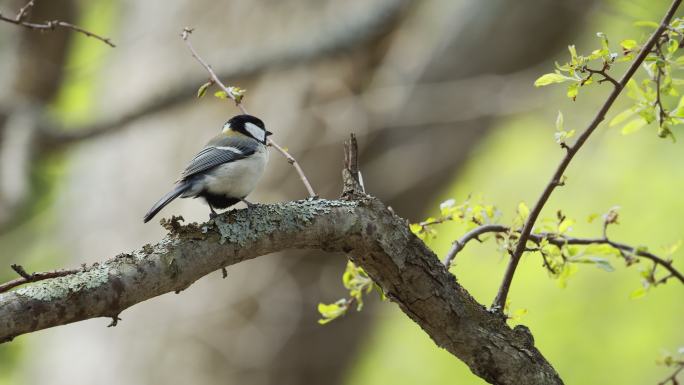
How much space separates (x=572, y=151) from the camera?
155 cm

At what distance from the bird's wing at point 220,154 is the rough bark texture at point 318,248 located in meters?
0.57

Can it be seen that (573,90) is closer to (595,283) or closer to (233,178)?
(233,178)

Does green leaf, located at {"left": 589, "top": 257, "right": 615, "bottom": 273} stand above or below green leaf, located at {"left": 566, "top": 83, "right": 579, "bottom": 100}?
below

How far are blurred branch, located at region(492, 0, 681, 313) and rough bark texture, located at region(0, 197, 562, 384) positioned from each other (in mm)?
102

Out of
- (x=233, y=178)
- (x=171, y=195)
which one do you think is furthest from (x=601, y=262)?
(x=171, y=195)

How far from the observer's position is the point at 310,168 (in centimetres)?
435

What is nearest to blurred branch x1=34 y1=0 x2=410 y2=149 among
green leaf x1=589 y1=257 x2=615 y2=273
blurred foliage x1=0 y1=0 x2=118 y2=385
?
blurred foliage x1=0 y1=0 x2=118 y2=385

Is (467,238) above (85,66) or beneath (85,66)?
beneath

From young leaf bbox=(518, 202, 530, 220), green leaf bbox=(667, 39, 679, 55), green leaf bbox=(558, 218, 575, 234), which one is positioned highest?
green leaf bbox=(667, 39, 679, 55)

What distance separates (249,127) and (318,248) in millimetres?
934

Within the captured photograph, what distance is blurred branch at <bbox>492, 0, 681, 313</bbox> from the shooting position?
150cm

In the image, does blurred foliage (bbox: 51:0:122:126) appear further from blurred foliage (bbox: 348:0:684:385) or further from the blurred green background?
blurred foliage (bbox: 348:0:684:385)

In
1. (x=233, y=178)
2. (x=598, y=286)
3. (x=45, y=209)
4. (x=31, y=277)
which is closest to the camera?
(x=31, y=277)

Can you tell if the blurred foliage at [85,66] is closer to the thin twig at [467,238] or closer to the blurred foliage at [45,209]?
the blurred foliage at [45,209]
